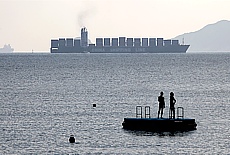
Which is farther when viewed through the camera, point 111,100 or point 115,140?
point 111,100

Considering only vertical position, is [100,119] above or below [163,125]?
above

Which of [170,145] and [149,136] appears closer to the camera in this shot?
[170,145]

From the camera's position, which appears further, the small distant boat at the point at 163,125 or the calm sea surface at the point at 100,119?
the small distant boat at the point at 163,125

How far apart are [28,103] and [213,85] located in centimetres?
3527

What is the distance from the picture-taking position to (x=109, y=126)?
5566 cm

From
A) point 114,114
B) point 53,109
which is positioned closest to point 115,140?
point 114,114

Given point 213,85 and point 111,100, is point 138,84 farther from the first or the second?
point 111,100

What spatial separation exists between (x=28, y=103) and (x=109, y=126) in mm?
19407

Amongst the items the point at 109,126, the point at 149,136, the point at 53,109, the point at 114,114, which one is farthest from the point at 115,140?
the point at 53,109

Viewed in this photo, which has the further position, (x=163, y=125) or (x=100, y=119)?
(x=100, y=119)

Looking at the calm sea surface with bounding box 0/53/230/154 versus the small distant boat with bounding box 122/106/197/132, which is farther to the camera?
the small distant boat with bounding box 122/106/197/132

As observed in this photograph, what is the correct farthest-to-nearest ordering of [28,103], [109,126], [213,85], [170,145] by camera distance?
[213,85] < [28,103] < [109,126] < [170,145]

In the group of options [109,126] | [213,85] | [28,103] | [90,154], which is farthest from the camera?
[213,85]

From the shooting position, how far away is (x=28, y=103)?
73.4m
